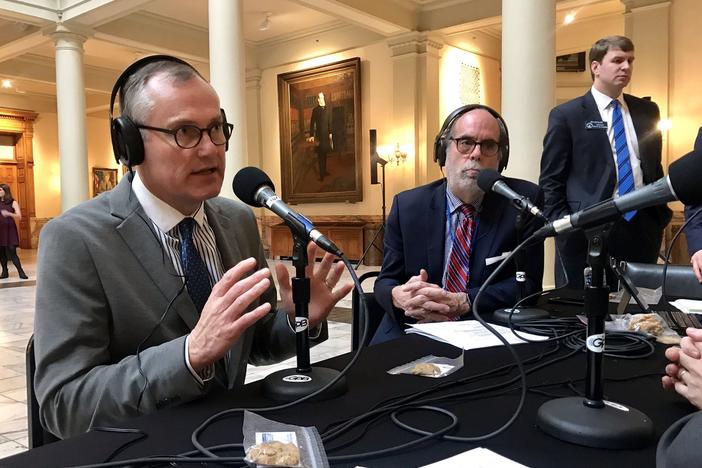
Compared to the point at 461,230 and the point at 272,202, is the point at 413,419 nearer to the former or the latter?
the point at 272,202

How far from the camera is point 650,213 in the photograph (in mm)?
2924

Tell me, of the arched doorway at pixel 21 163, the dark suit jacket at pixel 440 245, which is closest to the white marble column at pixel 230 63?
the dark suit jacket at pixel 440 245

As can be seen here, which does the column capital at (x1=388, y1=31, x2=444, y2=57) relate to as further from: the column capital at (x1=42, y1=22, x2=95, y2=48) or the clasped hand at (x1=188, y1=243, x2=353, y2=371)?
the clasped hand at (x1=188, y1=243, x2=353, y2=371)

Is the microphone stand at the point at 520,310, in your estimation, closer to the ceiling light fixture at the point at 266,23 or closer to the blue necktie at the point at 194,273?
the blue necktie at the point at 194,273

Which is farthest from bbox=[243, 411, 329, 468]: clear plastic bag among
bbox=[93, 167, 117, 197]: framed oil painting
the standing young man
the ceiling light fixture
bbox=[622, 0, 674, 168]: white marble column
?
bbox=[93, 167, 117, 197]: framed oil painting

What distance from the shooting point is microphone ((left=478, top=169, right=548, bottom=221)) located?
1647mm

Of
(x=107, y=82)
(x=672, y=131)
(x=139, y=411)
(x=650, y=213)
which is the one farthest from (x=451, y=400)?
(x=107, y=82)

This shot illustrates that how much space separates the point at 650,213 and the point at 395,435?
251 cm

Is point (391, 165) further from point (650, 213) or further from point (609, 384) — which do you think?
point (609, 384)

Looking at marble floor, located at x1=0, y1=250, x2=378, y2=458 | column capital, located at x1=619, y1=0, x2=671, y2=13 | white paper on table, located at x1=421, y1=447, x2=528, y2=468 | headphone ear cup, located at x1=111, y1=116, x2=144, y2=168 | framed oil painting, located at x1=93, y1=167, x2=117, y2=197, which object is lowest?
marble floor, located at x1=0, y1=250, x2=378, y2=458

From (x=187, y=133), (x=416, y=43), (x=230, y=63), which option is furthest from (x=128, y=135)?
(x=416, y=43)

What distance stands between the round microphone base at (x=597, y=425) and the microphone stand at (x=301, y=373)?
1.34 feet

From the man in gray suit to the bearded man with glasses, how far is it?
73 centimetres

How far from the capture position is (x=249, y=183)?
1.27 meters
